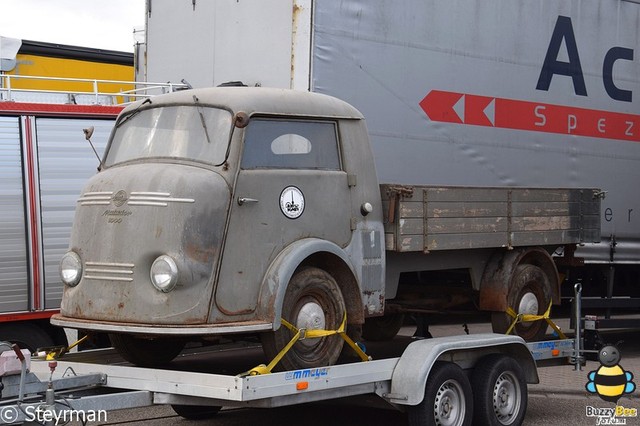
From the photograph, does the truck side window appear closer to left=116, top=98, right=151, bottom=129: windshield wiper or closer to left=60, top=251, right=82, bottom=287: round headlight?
left=116, top=98, right=151, bottom=129: windshield wiper

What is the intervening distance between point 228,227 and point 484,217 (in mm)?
2778

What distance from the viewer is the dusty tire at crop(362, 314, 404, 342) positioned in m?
10.4

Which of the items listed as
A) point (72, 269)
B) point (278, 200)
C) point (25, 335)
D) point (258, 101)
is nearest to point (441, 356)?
point (278, 200)

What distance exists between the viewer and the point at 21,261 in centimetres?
968

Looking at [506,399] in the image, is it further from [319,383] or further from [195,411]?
[195,411]

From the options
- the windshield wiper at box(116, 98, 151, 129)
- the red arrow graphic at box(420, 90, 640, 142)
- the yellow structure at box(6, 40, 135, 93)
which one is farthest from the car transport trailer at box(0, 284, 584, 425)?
the yellow structure at box(6, 40, 135, 93)

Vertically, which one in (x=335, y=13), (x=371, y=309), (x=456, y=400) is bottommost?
(x=456, y=400)

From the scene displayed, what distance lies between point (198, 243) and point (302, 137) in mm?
1361

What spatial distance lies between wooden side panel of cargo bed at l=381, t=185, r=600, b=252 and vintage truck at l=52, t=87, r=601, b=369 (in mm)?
17

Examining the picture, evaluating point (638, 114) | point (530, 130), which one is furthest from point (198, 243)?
point (638, 114)

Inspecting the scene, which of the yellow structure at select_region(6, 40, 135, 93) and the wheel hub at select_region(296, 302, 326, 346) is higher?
the yellow structure at select_region(6, 40, 135, 93)

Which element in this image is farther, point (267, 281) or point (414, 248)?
point (414, 248)

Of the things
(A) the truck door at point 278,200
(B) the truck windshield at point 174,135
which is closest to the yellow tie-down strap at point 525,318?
(A) the truck door at point 278,200

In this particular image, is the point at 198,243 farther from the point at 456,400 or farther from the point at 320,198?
the point at 456,400
